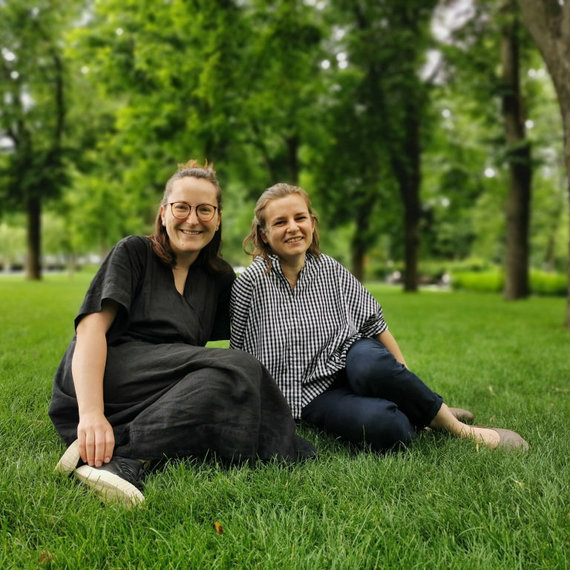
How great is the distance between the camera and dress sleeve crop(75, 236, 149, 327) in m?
2.65

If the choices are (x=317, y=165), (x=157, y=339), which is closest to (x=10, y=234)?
(x=317, y=165)

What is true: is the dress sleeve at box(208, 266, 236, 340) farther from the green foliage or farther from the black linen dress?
the green foliage

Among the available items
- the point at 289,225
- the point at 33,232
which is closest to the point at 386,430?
the point at 289,225

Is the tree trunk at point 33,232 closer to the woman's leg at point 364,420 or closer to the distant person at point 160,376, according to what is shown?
the distant person at point 160,376

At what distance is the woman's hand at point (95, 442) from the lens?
2377 mm

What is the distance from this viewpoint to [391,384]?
2.95 meters

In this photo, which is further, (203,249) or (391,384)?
(203,249)

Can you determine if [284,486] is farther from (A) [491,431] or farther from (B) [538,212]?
(B) [538,212]

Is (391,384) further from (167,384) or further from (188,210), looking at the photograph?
(188,210)

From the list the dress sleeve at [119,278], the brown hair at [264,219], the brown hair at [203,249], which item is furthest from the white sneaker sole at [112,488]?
the brown hair at [264,219]

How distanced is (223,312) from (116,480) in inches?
50.3

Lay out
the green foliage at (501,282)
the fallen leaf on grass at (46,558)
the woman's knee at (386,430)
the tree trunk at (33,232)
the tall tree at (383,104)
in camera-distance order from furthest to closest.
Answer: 1. the tree trunk at (33,232)
2. the green foliage at (501,282)
3. the tall tree at (383,104)
4. the woman's knee at (386,430)
5. the fallen leaf on grass at (46,558)

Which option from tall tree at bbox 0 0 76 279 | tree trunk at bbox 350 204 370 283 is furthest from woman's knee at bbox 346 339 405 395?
tall tree at bbox 0 0 76 279

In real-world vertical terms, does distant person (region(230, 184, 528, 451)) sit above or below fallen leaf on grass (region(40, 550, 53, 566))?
above
